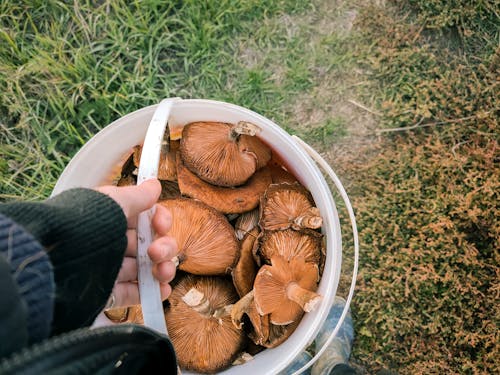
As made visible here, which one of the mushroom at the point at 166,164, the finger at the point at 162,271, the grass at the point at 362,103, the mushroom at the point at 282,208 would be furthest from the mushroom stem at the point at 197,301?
the grass at the point at 362,103

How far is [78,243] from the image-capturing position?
1.00 metres

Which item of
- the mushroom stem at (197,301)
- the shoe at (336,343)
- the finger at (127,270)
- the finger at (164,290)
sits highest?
the finger at (127,270)

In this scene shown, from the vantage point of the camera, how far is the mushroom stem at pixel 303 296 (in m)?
1.42

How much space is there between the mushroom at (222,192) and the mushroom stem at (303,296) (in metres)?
0.34

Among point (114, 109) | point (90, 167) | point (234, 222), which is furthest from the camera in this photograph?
point (114, 109)

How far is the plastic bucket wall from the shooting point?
1494mm

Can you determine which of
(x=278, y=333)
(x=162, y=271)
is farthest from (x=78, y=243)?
(x=278, y=333)

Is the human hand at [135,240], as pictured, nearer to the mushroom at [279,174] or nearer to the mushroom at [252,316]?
the mushroom at [252,316]

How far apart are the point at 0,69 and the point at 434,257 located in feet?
7.11

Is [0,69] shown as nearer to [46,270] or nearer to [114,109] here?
[114,109]

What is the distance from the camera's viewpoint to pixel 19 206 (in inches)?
36.9

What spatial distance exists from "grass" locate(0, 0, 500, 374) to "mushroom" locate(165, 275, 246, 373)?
776 mm

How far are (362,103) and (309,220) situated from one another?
0.98 metres

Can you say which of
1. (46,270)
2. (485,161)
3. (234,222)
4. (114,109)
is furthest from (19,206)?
(485,161)
